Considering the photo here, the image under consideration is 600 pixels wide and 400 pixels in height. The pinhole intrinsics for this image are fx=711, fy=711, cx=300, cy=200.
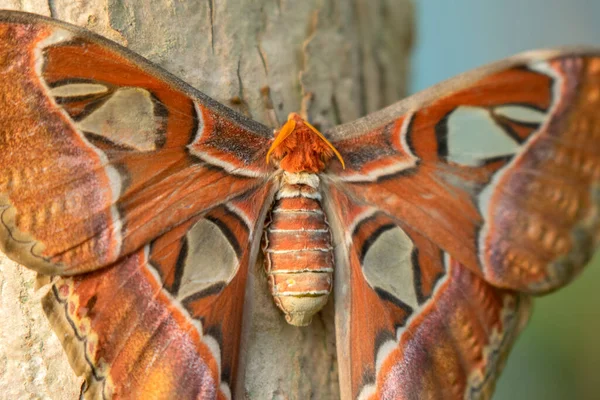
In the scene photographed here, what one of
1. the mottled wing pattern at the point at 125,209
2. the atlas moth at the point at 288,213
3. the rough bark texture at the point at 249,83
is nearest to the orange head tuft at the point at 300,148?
the atlas moth at the point at 288,213

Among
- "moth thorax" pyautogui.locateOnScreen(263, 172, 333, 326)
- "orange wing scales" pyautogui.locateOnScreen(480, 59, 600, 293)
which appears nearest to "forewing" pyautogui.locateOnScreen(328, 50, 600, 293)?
"orange wing scales" pyautogui.locateOnScreen(480, 59, 600, 293)

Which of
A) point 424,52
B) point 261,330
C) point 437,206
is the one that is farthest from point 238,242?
point 424,52

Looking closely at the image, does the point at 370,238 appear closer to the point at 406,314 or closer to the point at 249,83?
the point at 406,314

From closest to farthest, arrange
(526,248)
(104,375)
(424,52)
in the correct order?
(104,375)
(526,248)
(424,52)

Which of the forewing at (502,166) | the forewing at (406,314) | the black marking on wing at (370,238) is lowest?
the forewing at (406,314)

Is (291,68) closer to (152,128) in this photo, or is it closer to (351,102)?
(351,102)

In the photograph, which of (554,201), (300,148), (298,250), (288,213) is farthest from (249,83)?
(554,201)

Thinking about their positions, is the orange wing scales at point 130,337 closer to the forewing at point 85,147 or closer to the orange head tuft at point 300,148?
the forewing at point 85,147
